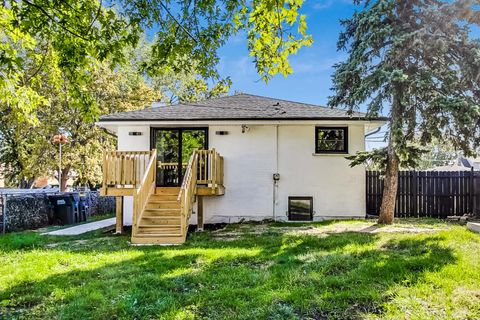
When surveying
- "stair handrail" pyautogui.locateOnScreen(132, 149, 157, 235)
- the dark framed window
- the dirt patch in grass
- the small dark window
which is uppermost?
the dark framed window

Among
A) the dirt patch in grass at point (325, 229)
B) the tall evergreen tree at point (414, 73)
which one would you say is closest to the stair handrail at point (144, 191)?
the dirt patch in grass at point (325, 229)

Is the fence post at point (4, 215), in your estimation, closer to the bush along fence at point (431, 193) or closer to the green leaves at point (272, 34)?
the green leaves at point (272, 34)

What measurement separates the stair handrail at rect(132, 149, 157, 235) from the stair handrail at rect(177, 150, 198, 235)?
97cm

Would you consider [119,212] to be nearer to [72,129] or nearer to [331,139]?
[331,139]

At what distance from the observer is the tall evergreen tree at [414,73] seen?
8883 millimetres

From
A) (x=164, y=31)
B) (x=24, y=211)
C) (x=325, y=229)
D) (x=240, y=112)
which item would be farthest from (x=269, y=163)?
(x=24, y=211)

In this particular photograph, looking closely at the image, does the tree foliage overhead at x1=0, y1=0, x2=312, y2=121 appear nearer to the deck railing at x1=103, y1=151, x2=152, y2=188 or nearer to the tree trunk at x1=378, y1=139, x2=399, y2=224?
the deck railing at x1=103, y1=151, x2=152, y2=188

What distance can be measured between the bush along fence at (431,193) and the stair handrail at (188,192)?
6.11 metres

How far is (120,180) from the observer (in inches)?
394

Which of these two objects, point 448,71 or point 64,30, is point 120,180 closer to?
point 64,30

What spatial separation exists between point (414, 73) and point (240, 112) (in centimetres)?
533

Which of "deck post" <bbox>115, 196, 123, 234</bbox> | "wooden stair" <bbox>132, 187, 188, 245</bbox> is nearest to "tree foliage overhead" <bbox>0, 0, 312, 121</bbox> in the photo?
"wooden stair" <bbox>132, 187, 188, 245</bbox>

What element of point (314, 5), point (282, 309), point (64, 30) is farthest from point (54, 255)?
point (314, 5)

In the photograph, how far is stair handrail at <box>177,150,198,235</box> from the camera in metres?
8.69
